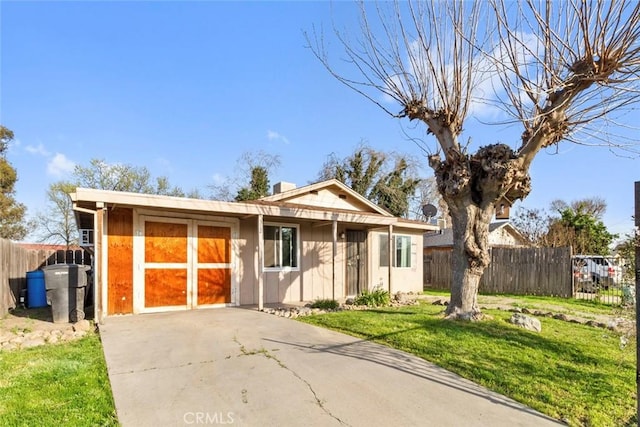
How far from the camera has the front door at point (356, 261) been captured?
11.6 metres

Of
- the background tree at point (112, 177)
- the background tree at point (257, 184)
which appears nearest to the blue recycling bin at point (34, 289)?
the background tree at point (112, 177)

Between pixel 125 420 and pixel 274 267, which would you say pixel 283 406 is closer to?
pixel 125 420

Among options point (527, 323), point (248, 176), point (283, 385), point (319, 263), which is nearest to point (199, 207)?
point (319, 263)

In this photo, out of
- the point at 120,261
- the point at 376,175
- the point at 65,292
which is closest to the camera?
the point at 65,292

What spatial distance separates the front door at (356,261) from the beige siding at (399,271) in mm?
270

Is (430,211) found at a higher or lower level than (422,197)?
lower

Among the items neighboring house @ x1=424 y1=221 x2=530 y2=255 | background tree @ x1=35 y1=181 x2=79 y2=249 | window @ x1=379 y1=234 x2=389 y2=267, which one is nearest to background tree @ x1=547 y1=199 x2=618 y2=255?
neighboring house @ x1=424 y1=221 x2=530 y2=255

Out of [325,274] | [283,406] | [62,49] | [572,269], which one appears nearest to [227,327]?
[283,406]

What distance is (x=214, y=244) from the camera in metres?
8.80

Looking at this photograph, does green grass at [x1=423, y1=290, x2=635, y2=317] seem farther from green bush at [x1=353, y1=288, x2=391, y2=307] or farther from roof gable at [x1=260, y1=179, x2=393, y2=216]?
roof gable at [x1=260, y1=179, x2=393, y2=216]

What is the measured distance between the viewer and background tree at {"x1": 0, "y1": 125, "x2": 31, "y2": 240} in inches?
810

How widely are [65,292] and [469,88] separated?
865cm

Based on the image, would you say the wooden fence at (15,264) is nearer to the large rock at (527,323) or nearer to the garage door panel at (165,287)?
the garage door panel at (165,287)

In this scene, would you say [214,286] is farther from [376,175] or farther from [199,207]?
[376,175]
